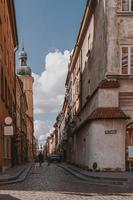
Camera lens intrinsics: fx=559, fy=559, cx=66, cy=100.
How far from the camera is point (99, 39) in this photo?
1400 inches

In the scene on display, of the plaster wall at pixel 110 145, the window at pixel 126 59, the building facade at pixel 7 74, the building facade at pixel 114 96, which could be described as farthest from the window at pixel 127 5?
the building facade at pixel 7 74

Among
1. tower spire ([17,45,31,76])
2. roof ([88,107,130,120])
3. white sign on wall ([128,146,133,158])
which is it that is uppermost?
tower spire ([17,45,31,76])

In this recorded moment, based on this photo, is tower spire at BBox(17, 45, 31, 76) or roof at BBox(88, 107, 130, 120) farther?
tower spire at BBox(17, 45, 31, 76)

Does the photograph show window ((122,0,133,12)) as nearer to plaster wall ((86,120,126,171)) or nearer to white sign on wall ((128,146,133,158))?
plaster wall ((86,120,126,171))

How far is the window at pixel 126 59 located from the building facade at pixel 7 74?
27.6 ft

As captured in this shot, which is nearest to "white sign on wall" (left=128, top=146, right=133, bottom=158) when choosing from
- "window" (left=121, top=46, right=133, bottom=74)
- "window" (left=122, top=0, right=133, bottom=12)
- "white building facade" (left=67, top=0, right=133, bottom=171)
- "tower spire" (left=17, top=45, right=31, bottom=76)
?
"white building facade" (left=67, top=0, right=133, bottom=171)

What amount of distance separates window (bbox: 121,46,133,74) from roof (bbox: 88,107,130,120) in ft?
7.92

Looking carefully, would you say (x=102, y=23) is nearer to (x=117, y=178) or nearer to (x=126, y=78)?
(x=126, y=78)

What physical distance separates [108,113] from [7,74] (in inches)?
647

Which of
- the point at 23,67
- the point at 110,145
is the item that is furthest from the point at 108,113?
the point at 23,67

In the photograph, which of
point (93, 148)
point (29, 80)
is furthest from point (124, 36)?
point (29, 80)

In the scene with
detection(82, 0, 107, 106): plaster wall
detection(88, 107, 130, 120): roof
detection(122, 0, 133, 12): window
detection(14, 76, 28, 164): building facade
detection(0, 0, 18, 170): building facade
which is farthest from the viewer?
detection(14, 76, 28, 164): building facade

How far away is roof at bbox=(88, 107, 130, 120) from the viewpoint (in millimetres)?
30189

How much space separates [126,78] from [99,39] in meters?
4.85
